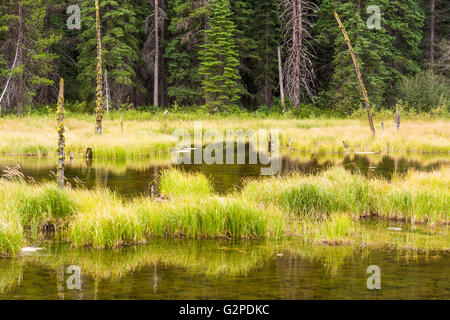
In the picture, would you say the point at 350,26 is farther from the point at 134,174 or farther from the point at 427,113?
the point at 134,174

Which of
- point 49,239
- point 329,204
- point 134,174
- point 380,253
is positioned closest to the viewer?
point 380,253

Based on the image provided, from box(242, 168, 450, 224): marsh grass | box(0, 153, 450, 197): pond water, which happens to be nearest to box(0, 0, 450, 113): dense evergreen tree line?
box(0, 153, 450, 197): pond water

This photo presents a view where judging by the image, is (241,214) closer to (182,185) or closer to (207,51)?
(182,185)

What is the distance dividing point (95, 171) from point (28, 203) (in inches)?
316

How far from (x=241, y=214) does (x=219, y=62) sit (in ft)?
109

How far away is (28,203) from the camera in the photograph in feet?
32.8

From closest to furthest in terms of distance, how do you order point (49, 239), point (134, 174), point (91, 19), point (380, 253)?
point (380, 253), point (49, 239), point (134, 174), point (91, 19)

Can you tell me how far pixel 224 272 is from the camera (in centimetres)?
740

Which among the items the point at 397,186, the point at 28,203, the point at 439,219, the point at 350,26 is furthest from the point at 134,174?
the point at 350,26

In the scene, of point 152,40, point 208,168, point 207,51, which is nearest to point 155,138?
point 208,168

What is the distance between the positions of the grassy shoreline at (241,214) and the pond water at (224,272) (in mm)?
328

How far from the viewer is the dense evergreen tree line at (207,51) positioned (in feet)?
132

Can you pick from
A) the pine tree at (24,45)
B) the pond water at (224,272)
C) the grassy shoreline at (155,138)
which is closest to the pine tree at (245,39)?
the grassy shoreline at (155,138)

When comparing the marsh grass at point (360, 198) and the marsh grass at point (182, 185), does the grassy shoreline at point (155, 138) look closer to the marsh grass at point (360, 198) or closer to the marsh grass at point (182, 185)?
the marsh grass at point (182, 185)
